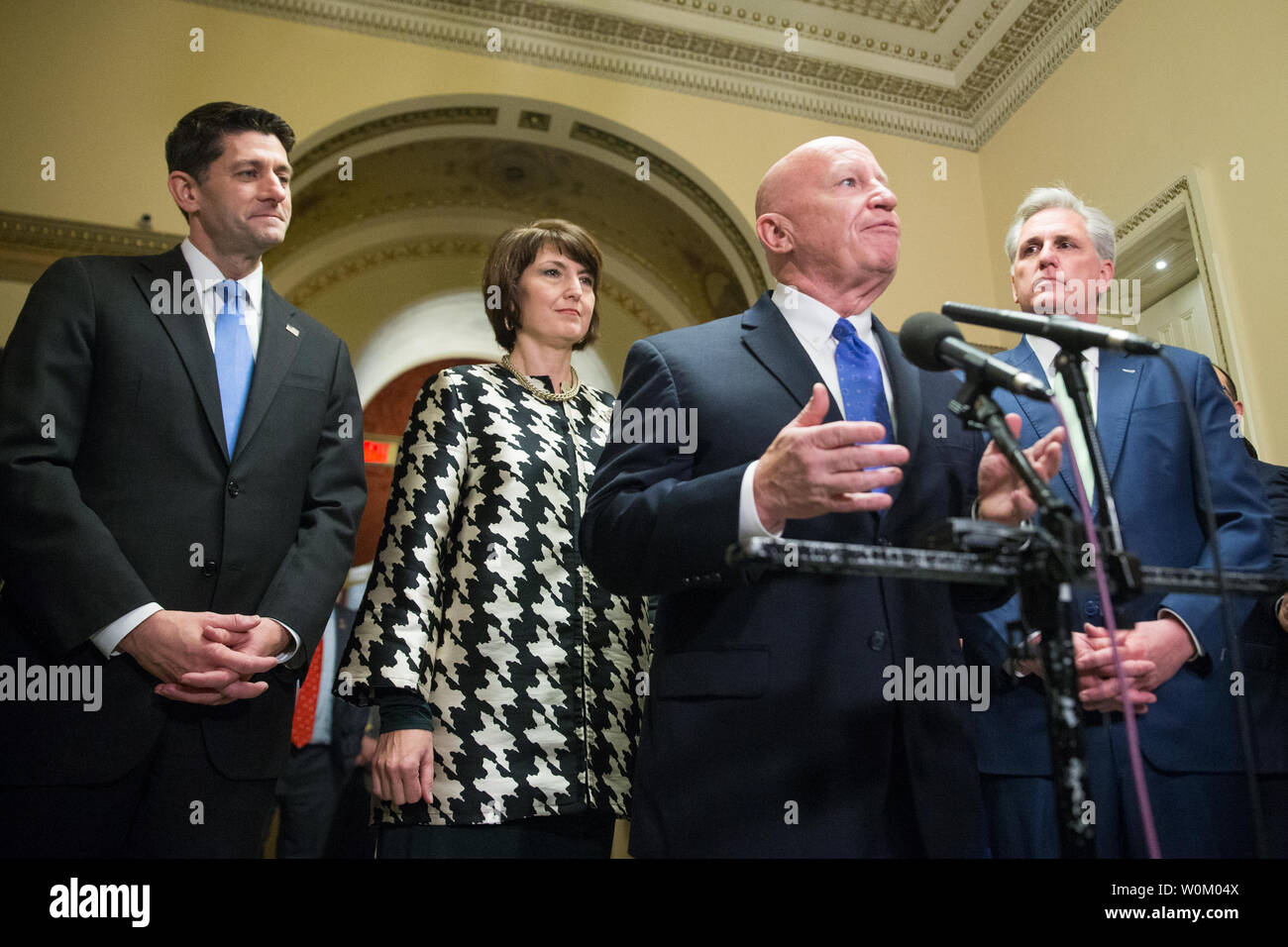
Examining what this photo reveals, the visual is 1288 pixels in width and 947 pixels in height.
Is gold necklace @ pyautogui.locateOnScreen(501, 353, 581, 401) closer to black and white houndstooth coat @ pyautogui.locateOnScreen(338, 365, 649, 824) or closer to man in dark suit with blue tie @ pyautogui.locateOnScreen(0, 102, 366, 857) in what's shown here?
black and white houndstooth coat @ pyautogui.locateOnScreen(338, 365, 649, 824)

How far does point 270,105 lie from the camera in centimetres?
513

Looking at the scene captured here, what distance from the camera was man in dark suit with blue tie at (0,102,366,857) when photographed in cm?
162

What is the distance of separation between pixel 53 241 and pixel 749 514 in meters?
4.32

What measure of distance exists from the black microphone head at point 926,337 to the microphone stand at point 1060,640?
26 cm

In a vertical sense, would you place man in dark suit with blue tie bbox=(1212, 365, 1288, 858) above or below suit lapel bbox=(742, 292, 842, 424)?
below

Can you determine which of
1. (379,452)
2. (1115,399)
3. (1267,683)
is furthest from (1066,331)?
(379,452)

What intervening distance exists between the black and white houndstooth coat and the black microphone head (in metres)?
0.87

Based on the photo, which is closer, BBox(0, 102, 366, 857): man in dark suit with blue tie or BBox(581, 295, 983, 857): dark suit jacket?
BBox(581, 295, 983, 857): dark suit jacket

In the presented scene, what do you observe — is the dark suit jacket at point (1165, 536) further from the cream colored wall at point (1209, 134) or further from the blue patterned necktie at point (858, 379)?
the cream colored wall at point (1209, 134)

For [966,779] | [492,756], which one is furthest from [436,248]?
[966,779]

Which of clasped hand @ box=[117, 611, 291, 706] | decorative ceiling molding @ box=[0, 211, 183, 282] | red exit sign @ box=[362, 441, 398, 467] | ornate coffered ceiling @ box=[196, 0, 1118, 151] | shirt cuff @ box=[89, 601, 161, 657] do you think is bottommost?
clasped hand @ box=[117, 611, 291, 706]

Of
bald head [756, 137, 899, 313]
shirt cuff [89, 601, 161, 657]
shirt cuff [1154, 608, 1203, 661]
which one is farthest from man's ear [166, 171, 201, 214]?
shirt cuff [1154, 608, 1203, 661]

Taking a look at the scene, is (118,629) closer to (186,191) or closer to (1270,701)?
(186,191)
